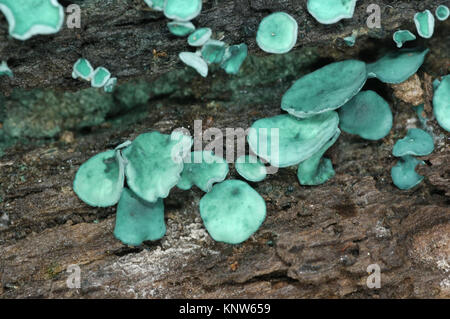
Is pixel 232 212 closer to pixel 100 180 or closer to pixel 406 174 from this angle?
pixel 100 180

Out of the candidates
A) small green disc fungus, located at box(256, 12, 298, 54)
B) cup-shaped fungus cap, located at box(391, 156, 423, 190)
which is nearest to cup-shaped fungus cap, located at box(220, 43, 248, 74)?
small green disc fungus, located at box(256, 12, 298, 54)

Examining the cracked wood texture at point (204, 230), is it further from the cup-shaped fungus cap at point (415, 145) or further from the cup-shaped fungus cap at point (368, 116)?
the cup-shaped fungus cap at point (368, 116)

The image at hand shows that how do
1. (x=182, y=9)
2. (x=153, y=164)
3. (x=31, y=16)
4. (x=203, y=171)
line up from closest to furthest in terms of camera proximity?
1. (x=31, y=16)
2. (x=182, y=9)
3. (x=153, y=164)
4. (x=203, y=171)

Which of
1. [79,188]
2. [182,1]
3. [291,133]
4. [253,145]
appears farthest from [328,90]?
[79,188]

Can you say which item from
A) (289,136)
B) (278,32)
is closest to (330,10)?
(278,32)

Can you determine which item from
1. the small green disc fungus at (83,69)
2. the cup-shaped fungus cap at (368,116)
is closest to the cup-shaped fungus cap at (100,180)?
the small green disc fungus at (83,69)
